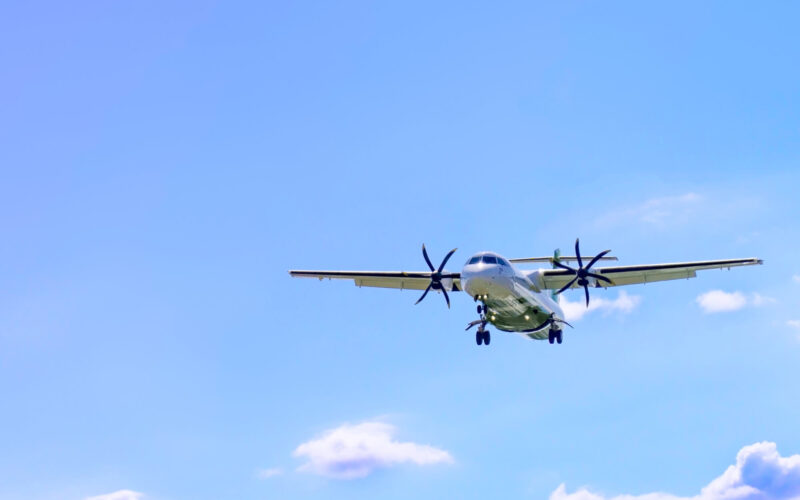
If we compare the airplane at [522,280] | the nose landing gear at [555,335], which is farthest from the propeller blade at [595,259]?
the nose landing gear at [555,335]

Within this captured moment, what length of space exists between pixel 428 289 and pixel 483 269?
674 centimetres

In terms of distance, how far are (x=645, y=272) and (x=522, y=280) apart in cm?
742

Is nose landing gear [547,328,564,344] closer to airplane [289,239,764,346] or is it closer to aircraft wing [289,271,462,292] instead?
airplane [289,239,764,346]

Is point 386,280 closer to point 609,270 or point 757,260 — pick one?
point 609,270

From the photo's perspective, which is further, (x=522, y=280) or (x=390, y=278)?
(x=390, y=278)

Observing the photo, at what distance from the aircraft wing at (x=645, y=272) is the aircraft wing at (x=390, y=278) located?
16.7 ft

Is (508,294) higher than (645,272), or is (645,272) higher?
(645,272)

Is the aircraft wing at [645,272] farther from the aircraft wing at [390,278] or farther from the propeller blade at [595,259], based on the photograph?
the aircraft wing at [390,278]

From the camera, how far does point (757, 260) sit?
41562 millimetres

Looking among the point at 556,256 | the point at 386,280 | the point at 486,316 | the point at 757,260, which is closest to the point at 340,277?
the point at 386,280

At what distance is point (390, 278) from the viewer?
153 feet

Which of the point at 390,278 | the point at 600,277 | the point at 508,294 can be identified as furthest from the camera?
the point at 390,278

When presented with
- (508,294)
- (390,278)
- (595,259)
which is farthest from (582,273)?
(390,278)

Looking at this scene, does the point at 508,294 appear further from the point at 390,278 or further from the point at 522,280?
the point at 390,278
